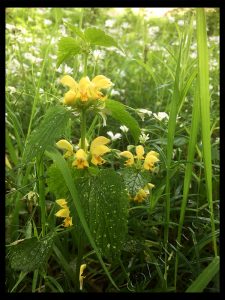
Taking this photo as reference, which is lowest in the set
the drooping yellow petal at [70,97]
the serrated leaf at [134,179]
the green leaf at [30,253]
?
the green leaf at [30,253]

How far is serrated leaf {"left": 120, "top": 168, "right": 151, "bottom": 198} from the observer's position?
74 cm

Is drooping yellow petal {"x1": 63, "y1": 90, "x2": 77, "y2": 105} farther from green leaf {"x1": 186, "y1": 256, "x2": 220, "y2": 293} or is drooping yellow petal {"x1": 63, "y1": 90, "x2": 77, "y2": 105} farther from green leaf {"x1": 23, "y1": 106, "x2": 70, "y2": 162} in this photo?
green leaf {"x1": 186, "y1": 256, "x2": 220, "y2": 293}

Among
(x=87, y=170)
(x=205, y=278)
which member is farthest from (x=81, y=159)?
(x=205, y=278)

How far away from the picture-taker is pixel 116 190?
662 mm

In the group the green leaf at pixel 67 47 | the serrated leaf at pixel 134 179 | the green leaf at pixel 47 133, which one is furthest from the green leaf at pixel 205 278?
the green leaf at pixel 67 47

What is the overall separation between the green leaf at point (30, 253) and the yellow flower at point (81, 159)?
0.52 feet

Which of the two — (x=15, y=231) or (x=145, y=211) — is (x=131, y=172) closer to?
(x=145, y=211)

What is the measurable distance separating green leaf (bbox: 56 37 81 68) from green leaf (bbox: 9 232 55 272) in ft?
1.17

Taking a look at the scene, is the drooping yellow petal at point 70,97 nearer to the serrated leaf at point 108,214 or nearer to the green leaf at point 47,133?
the green leaf at point 47,133

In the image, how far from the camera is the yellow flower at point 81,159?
0.67m

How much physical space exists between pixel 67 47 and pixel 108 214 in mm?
325

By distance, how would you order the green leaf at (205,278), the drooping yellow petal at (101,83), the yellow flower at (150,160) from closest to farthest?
the green leaf at (205,278) < the drooping yellow petal at (101,83) < the yellow flower at (150,160)

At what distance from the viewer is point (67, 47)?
697 mm

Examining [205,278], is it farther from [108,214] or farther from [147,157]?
[147,157]
